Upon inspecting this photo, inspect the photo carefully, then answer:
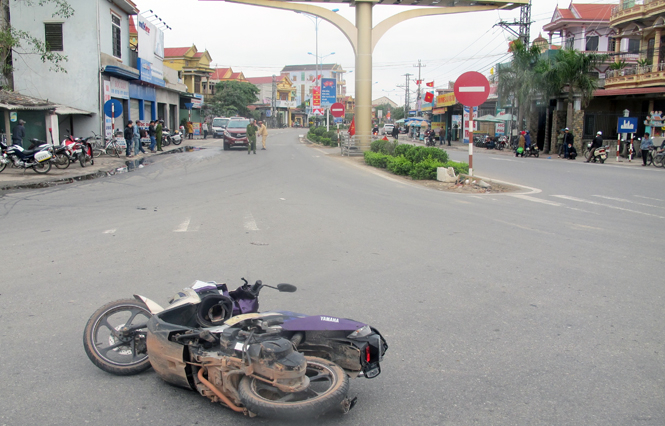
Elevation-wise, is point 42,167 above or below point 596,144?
below

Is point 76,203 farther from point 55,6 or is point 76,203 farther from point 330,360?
point 55,6

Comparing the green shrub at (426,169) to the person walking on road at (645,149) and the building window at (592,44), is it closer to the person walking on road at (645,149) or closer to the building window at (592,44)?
the person walking on road at (645,149)

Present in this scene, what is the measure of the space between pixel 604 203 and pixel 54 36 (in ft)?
79.9

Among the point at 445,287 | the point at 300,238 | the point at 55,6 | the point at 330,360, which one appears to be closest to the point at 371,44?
the point at 55,6

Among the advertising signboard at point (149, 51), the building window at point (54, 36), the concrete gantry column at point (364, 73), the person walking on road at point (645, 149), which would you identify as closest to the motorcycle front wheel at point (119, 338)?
the concrete gantry column at point (364, 73)

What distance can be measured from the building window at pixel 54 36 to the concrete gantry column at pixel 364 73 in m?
14.1

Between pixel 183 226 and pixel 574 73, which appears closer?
pixel 183 226

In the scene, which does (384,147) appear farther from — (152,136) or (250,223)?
(250,223)

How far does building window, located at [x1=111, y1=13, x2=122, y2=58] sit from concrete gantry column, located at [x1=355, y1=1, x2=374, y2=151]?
12443 millimetres

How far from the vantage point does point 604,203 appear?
1189cm

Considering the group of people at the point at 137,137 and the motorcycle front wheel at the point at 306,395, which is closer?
the motorcycle front wheel at the point at 306,395

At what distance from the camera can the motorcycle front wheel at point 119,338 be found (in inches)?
144

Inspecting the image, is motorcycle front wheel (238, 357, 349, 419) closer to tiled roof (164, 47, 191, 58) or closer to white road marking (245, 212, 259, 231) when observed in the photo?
white road marking (245, 212, 259, 231)

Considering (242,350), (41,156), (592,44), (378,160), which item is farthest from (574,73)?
(242,350)
